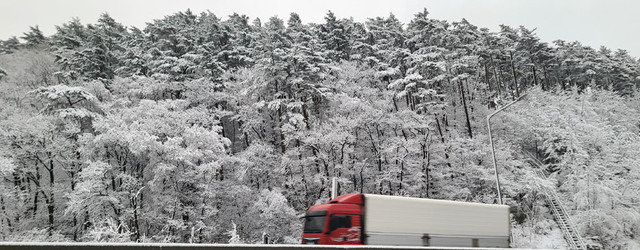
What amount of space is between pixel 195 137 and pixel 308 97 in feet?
37.4

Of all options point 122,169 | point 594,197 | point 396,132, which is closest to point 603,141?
point 594,197

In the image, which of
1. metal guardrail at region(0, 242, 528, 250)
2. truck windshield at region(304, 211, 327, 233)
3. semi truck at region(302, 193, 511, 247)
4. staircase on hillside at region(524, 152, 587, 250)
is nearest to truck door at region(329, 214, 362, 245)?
semi truck at region(302, 193, 511, 247)

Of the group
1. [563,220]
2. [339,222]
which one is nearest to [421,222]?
[339,222]

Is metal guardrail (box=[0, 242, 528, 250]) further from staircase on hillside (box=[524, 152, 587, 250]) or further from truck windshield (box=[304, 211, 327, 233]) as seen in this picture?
staircase on hillside (box=[524, 152, 587, 250])

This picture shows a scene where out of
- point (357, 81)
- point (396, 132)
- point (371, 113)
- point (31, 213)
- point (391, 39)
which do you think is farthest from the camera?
point (391, 39)

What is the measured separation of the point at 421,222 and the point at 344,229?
297 cm

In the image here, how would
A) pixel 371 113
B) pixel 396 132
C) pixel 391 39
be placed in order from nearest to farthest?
1. pixel 371 113
2. pixel 396 132
3. pixel 391 39

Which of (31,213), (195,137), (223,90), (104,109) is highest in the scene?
(223,90)

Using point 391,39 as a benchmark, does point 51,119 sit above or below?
below

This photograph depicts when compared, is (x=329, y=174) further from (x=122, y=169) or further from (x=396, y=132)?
(x=122, y=169)

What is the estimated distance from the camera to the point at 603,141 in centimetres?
3862

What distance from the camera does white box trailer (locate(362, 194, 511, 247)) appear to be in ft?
46.8

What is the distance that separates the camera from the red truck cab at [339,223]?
15000mm

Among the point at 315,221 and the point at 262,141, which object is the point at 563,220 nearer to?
the point at 315,221
